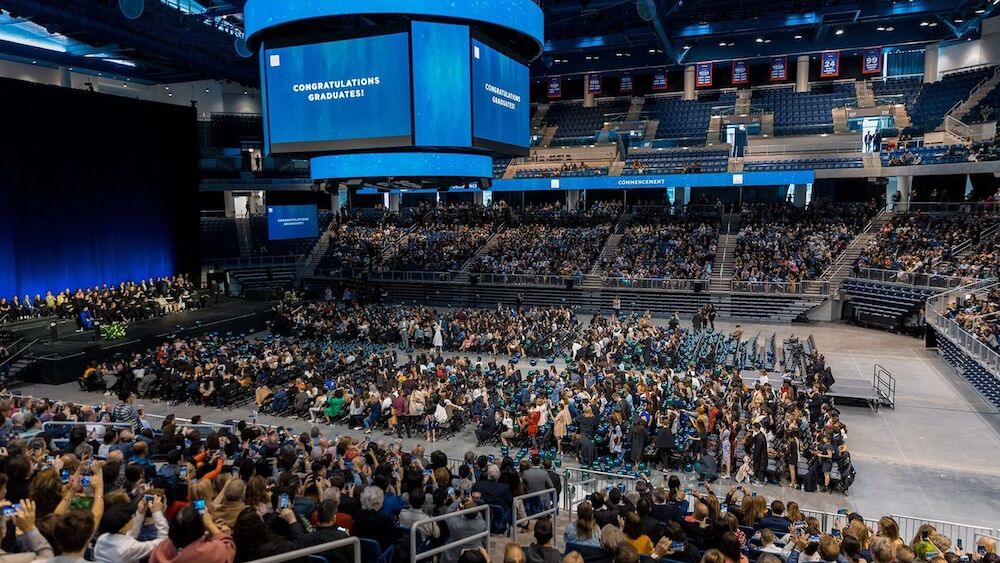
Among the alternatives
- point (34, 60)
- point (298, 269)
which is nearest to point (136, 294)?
point (298, 269)

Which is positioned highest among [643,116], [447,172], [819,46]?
[819,46]

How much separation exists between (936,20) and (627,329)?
3285cm

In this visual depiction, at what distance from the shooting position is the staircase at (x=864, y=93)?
141ft

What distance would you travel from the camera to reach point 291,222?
38219mm

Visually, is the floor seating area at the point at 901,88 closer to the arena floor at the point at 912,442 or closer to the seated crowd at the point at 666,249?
the seated crowd at the point at 666,249

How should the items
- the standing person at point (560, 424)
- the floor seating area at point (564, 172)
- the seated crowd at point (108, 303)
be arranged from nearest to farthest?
the standing person at point (560, 424), the seated crowd at point (108, 303), the floor seating area at point (564, 172)

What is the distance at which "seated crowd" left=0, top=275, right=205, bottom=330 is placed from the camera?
2533cm

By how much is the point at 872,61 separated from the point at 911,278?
25557mm

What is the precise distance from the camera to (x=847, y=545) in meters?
6.10

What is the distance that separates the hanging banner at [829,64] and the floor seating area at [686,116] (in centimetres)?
590

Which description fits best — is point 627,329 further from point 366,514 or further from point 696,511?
point 366,514

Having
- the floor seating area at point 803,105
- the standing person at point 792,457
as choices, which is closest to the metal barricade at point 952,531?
the standing person at point 792,457

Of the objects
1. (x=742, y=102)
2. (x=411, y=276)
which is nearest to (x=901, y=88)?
(x=742, y=102)

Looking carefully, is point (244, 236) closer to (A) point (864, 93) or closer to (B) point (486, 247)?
(B) point (486, 247)
